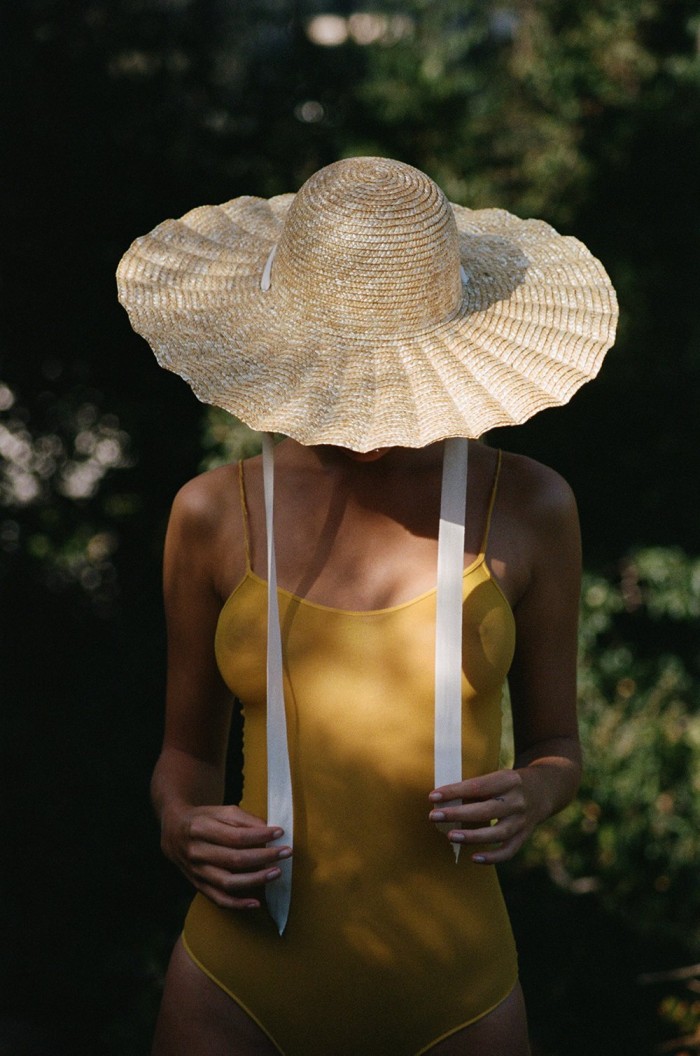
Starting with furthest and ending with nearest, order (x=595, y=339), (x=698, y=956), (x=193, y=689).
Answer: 1. (x=698, y=956)
2. (x=193, y=689)
3. (x=595, y=339)

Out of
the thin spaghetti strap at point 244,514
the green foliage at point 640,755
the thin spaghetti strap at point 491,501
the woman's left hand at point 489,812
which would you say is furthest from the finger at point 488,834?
the green foliage at point 640,755

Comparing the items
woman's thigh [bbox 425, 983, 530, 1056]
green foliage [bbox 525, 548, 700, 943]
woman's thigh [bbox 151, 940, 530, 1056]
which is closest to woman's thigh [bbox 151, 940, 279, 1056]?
woman's thigh [bbox 151, 940, 530, 1056]

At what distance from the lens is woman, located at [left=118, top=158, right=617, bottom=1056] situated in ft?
5.51

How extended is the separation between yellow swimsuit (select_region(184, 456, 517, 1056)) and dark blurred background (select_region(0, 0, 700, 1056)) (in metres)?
2.20

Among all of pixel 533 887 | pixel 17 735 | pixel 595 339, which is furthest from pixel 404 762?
pixel 17 735

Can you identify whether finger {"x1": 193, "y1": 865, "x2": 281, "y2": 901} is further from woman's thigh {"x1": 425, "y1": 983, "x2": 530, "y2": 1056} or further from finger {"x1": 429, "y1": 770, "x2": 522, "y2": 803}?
woman's thigh {"x1": 425, "y1": 983, "x2": 530, "y2": 1056}

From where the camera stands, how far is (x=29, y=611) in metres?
5.64

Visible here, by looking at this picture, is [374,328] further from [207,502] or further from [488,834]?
[488,834]

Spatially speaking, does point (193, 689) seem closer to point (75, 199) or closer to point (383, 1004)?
point (383, 1004)

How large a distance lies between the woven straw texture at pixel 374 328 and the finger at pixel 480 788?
49 cm

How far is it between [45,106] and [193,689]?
11.3 feet

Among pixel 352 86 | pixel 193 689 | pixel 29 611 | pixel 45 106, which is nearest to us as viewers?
pixel 193 689

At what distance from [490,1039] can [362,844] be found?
1.17 feet

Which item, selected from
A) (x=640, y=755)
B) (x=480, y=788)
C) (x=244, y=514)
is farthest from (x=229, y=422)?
(x=480, y=788)
